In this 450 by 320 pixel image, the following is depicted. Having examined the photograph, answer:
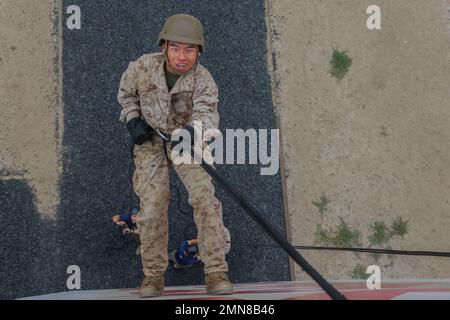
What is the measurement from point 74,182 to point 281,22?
8.92 ft

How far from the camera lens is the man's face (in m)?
4.97

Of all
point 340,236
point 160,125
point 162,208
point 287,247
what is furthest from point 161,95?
point 340,236

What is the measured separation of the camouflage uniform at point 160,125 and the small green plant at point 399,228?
97.3 inches

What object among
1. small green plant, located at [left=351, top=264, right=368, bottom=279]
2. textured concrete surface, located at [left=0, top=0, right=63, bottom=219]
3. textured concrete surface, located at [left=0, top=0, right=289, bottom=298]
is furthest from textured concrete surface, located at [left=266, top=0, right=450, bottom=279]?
textured concrete surface, located at [left=0, top=0, right=63, bottom=219]

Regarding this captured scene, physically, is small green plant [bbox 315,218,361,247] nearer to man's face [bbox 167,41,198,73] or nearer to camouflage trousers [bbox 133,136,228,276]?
camouflage trousers [bbox 133,136,228,276]

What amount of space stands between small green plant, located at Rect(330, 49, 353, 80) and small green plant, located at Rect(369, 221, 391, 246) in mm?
1573

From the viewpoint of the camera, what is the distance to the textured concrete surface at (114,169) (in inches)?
256

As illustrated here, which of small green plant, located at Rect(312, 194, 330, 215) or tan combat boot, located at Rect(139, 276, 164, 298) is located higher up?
small green plant, located at Rect(312, 194, 330, 215)

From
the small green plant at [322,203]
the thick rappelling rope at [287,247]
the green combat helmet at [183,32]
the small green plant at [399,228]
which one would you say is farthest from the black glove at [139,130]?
the small green plant at [399,228]

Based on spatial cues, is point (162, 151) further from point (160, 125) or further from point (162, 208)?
point (162, 208)

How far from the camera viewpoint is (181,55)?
498 centimetres

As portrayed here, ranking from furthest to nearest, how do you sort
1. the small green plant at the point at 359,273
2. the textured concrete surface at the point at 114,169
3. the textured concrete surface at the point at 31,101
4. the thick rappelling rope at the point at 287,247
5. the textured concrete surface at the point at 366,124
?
the textured concrete surface at the point at 366,124, the small green plant at the point at 359,273, the textured concrete surface at the point at 31,101, the textured concrete surface at the point at 114,169, the thick rappelling rope at the point at 287,247

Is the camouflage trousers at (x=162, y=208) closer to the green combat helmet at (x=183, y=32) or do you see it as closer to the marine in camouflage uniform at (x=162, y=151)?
the marine in camouflage uniform at (x=162, y=151)
